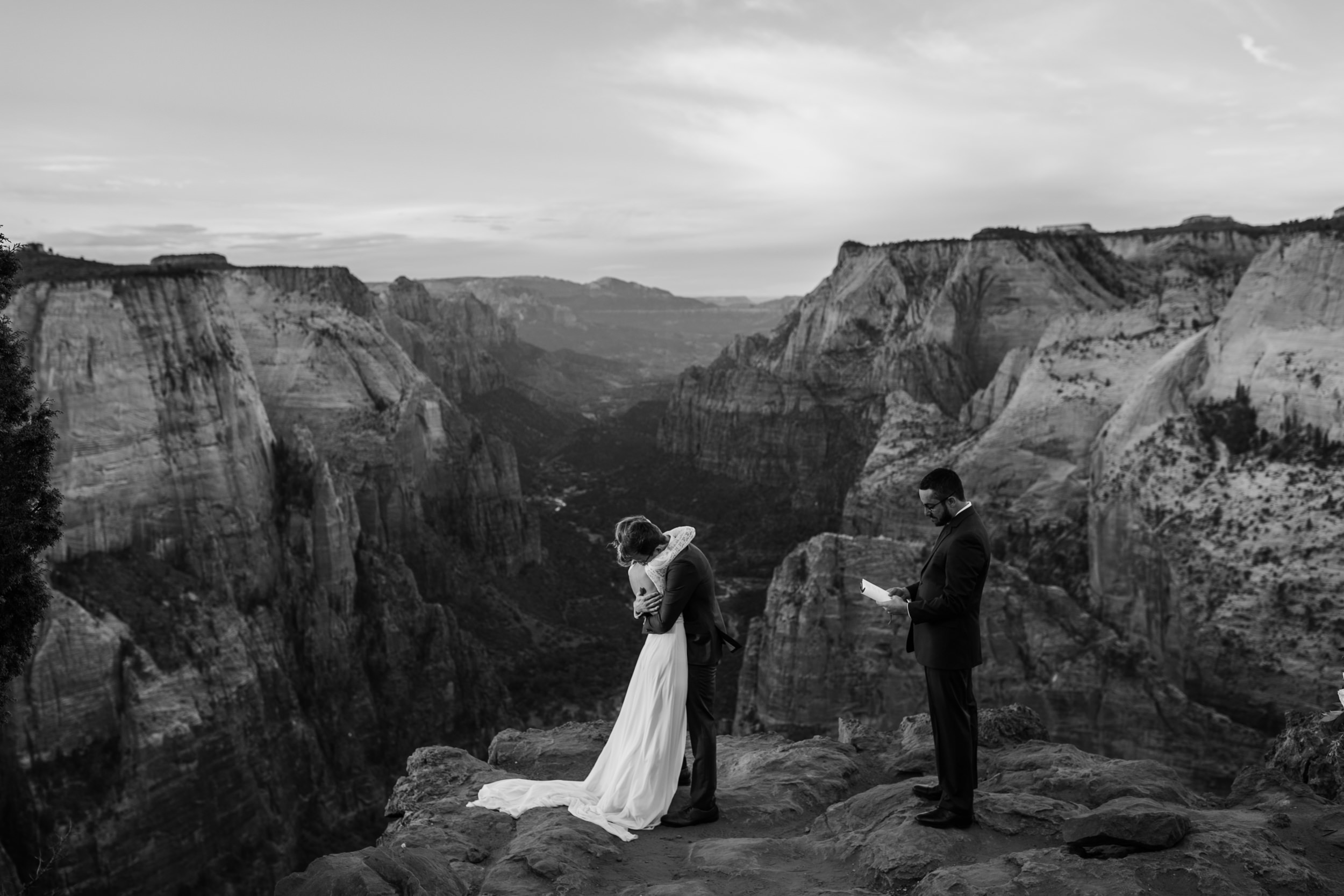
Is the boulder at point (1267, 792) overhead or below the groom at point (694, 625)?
below

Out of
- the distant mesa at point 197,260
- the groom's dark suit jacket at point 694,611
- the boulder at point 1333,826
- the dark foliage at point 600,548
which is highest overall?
the distant mesa at point 197,260

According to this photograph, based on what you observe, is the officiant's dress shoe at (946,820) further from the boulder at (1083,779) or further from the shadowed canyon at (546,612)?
the boulder at (1083,779)

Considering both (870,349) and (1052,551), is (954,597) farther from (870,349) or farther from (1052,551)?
(870,349)

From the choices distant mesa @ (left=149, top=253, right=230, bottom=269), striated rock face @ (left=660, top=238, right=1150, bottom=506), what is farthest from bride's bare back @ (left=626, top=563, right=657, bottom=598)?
distant mesa @ (left=149, top=253, right=230, bottom=269)

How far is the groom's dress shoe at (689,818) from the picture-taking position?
10.8 metres

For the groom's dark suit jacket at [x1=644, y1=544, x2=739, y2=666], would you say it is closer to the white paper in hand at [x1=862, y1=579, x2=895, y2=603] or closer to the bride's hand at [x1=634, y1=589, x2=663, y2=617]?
the bride's hand at [x1=634, y1=589, x2=663, y2=617]

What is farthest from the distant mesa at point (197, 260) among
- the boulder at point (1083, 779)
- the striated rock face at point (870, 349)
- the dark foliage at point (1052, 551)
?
the boulder at point (1083, 779)

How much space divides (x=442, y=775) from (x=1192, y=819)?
30.0 ft

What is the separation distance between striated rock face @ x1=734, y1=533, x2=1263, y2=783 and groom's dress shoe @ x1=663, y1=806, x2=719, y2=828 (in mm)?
19665

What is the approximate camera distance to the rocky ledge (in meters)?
8.19

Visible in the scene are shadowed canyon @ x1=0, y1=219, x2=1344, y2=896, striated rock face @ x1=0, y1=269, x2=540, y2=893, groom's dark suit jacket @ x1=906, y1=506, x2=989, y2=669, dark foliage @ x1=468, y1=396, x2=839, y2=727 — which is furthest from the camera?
dark foliage @ x1=468, y1=396, x2=839, y2=727

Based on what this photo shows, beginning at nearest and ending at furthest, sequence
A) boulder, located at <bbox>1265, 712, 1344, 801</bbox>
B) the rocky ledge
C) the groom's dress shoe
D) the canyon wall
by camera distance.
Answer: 1. the rocky ledge
2. the groom's dress shoe
3. boulder, located at <bbox>1265, 712, 1344, 801</bbox>
4. the canyon wall

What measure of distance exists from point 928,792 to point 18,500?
11100mm

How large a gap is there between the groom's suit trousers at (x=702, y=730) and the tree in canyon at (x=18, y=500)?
27.1ft
